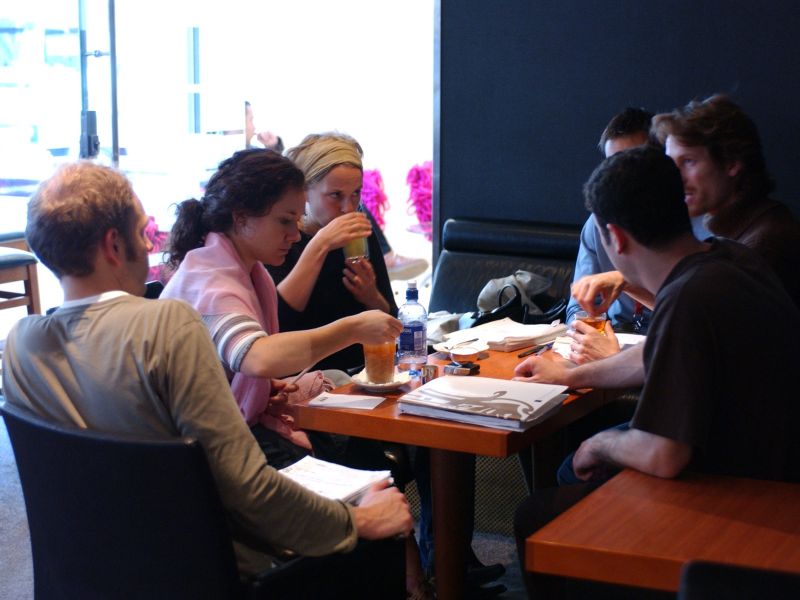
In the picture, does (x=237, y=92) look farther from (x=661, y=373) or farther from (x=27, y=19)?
(x=661, y=373)

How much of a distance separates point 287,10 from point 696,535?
7.23 m

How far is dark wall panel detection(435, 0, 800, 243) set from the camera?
4.02m

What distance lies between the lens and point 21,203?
6.60m

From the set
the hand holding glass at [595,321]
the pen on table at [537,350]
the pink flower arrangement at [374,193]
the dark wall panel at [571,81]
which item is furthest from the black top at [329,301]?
the pink flower arrangement at [374,193]

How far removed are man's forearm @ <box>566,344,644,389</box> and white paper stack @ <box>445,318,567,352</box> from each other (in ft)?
1.31

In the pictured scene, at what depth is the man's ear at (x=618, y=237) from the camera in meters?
1.99

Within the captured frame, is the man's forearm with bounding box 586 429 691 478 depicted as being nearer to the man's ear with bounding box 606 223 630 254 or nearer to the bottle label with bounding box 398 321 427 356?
the man's ear with bounding box 606 223 630 254

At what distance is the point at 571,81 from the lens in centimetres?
441

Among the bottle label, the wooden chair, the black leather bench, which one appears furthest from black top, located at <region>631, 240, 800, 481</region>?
the wooden chair

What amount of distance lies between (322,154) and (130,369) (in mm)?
1658

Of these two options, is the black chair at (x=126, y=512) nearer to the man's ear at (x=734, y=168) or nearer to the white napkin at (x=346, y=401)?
the white napkin at (x=346, y=401)

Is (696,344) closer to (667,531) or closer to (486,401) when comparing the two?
(667,531)

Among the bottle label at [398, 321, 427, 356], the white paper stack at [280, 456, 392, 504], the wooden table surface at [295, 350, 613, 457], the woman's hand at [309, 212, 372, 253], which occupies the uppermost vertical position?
the woman's hand at [309, 212, 372, 253]

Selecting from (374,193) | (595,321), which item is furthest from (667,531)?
(374,193)
